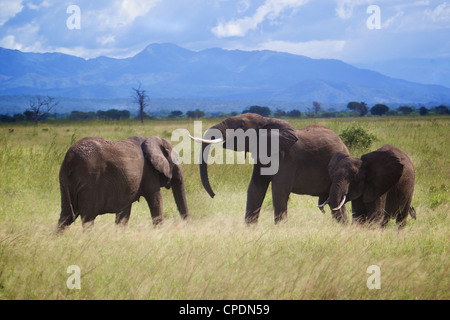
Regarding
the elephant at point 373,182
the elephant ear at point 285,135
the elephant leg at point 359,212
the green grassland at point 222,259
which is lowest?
the green grassland at point 222,259

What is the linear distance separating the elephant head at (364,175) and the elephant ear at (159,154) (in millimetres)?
2341

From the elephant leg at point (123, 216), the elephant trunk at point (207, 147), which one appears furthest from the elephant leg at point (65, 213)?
the elephant trunk at point (207, 147)

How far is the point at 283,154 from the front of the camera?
7.60 meters

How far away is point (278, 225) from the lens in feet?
24.8

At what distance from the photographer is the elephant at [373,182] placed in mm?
6812

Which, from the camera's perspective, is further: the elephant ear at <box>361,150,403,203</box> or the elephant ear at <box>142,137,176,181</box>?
the elephant ear at <box>142,137,176,181</box>

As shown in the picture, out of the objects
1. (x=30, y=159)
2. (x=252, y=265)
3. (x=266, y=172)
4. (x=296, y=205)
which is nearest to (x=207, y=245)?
(x=252, y=265)

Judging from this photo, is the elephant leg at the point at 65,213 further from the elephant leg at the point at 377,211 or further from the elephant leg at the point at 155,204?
the elephant leg at the point at 377,211

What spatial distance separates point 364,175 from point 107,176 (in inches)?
136

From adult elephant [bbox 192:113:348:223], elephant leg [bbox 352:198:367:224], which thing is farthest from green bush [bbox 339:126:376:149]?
elephant leg [bbox 352:198:367:224]

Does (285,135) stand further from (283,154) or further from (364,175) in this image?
(364,175)

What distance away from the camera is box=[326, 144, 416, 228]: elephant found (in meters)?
6.81

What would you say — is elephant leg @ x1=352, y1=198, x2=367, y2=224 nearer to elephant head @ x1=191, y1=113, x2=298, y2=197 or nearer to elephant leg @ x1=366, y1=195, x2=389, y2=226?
Result: elephant leg @ x1=366, y1=195, x2=389, y2=226

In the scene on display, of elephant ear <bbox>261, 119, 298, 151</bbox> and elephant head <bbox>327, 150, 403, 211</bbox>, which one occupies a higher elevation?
elephant ear <bbox>261, 119, 298, 151</bbox>
